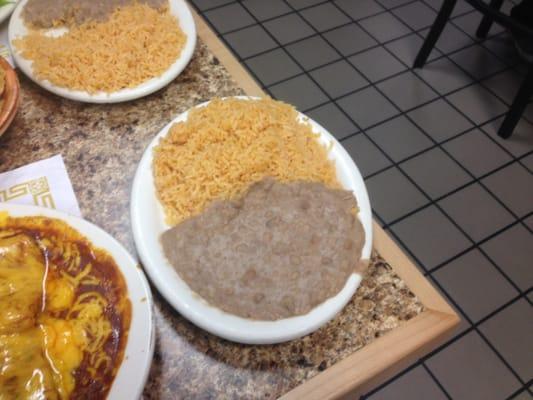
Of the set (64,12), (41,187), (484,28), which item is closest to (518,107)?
(484,28)

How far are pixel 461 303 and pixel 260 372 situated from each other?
1.29m

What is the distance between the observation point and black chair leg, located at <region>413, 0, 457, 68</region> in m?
2.42

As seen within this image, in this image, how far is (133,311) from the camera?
748 mm

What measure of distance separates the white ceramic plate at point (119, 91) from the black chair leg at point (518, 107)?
5.55 feet

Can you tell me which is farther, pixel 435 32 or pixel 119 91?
pixel 435 32

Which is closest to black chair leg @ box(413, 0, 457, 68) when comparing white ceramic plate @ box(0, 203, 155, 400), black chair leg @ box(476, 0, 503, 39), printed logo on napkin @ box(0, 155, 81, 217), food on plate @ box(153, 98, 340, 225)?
black chair leg @ box(476, 0, 503, 39)

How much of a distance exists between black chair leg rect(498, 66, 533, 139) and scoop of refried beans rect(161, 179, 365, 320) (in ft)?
5.55

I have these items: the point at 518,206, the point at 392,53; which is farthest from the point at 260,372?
the point at 392,53

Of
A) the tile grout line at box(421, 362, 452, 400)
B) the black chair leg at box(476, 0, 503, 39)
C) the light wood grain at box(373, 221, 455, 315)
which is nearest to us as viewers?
the light wood grain at box(373, 221, 455, 315)

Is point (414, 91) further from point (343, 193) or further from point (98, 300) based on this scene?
point (98, 300)

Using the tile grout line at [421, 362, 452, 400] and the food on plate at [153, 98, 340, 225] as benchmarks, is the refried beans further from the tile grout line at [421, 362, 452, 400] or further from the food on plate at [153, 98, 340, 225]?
the tile grout line at [421, 362, 452, 400]

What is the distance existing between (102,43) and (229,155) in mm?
538

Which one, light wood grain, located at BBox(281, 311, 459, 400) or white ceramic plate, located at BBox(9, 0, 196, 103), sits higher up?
white ceramic plate, located at BBox(9, 0, 196, 103)

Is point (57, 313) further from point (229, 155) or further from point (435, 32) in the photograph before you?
point (435, 32)
